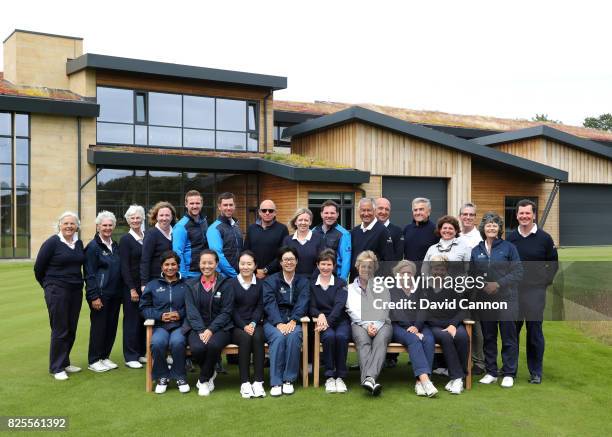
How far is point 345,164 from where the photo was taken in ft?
73.6

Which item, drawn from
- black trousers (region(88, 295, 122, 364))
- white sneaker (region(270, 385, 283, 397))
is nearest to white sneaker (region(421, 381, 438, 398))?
white sneaker (region(270, 385, 283, 397))

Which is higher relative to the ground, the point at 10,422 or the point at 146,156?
the point at 146,156

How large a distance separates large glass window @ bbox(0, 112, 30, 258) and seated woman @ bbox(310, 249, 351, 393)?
16.6 metres

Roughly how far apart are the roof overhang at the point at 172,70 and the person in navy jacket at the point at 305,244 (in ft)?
54.0

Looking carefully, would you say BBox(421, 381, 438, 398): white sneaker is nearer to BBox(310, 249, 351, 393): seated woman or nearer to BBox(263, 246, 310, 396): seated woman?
BBox(310, 249, 351, 393): seated woman

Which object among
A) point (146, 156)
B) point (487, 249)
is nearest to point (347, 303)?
point (487, 249)

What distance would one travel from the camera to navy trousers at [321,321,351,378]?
5578 mm

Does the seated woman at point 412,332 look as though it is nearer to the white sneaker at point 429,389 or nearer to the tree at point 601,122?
the white sneaker at point 429,389

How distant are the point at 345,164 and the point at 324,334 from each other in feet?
56.0

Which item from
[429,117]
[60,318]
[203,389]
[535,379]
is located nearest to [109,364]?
[60,318]

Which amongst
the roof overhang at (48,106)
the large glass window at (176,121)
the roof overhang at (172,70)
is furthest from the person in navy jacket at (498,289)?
the large glass window at (176,121)

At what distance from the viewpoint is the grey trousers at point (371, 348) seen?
5.47m

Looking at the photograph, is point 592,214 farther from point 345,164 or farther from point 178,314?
point 178,314

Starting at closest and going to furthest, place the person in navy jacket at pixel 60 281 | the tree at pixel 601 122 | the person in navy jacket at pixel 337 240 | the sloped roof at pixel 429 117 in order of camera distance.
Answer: the person in navy jacket at pixel 60 281
the person in navy jacket at pixel 337 240
the sloped roof at pixel 429 117
the tree at pixel 601 122
